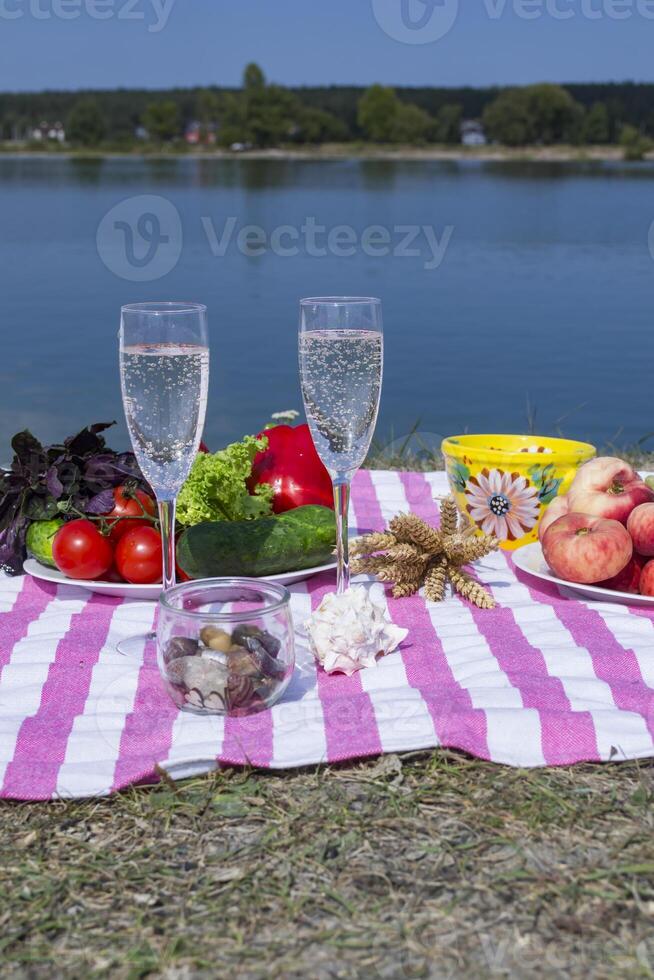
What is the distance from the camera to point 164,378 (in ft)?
6.38

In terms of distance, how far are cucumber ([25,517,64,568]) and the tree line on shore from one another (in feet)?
205

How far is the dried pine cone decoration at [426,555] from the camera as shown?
2449 millimetres

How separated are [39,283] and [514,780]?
15.8 metres

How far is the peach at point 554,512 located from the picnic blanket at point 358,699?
0.66 ft

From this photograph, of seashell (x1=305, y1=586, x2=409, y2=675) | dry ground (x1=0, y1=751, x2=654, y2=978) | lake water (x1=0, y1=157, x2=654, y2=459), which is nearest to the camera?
dry ground (x1=0, y1=751, x2=654, y2=978)

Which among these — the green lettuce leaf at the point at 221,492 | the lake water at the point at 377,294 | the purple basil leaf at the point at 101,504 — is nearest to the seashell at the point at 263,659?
the green lettuce leaf at the point at 221,492

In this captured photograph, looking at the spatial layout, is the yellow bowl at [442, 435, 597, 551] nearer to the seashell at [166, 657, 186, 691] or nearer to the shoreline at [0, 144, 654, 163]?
the seashell at [166, 657, 186, 691]

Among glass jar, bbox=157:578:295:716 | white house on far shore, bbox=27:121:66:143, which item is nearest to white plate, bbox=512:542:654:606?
glass jar, bbox=157:578:295:716

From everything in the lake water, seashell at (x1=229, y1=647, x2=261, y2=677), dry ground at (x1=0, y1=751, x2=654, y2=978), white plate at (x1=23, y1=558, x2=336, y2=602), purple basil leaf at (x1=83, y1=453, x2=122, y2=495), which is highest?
purple basil leaf at (x1=83, y1=453, x2=122, y2=495)

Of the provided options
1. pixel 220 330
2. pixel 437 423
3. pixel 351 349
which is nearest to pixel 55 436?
pixel 437 423

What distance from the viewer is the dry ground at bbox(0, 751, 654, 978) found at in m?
1.38

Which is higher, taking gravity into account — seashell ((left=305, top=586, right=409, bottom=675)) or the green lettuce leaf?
the green lettuce leaf

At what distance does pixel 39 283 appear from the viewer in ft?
54.2

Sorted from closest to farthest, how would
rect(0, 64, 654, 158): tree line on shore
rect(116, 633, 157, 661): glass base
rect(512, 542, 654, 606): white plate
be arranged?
rect(116, 633, 157, 661): glass base
rect(512, 542, 654, 606): white plate
rect(0, 64, 654, 158): tree line on shore
